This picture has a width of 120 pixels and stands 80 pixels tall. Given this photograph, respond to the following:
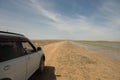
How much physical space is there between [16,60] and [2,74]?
778 mm

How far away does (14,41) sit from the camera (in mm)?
4164

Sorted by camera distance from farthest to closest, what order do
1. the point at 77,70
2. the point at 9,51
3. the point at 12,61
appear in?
the point at 77,70 < the point at 9,51 < the point at 12,61

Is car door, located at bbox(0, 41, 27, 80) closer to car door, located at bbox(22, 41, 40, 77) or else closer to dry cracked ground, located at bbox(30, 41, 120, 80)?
car door, located at bbox(22, 41, 40, 77)

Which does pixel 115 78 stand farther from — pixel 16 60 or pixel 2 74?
Answer: pixel 2 74

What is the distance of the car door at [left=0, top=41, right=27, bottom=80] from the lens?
3152 mm

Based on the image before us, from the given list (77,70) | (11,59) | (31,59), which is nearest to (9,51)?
(11,59)

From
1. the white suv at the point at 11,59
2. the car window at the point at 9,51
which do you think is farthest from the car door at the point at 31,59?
the car window at the point at 9,51

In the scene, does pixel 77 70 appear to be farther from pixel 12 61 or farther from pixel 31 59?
pixel 12 61

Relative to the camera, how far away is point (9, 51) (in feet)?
12.4

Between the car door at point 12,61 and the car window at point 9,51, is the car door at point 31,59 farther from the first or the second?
the car window at point 9,51

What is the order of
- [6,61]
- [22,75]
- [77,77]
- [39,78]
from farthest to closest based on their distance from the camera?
[77,77], [39,78], [22,75], [6,61]

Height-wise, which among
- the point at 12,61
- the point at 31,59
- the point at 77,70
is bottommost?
the point at 77,70

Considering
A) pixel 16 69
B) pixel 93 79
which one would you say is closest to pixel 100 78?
pixel 93 79

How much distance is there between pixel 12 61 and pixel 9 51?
1.22 ft
